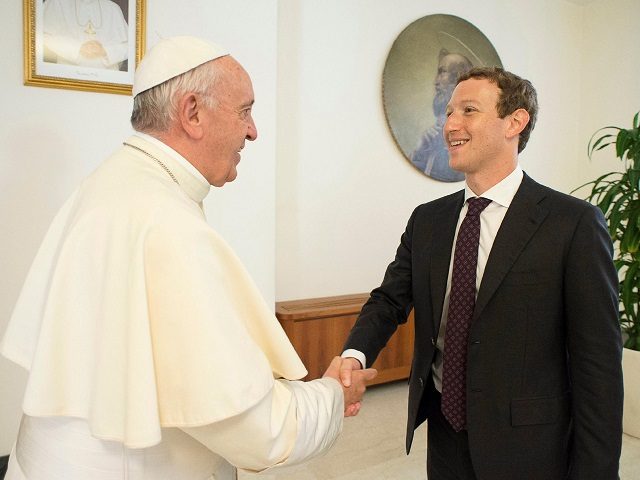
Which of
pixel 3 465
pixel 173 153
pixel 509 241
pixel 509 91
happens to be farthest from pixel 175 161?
pixel 3 465

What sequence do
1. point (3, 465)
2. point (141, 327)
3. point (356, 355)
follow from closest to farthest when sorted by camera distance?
1. point (141, 327)
2. point (356, 355)
3. point (3, 465)

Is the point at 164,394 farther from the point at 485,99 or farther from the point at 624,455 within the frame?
Answer: the point at 624,455

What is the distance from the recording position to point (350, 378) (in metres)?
1.50

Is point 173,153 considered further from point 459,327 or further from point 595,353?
point 595,353

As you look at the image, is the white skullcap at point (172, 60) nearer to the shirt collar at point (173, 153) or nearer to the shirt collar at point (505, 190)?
the shirt collar at point (173, 153)

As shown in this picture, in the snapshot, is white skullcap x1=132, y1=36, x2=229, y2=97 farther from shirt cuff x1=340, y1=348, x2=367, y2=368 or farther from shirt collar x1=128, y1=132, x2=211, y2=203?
shirt cuff x1=340, y1=348, x2=367, y2=368

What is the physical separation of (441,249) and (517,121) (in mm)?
484

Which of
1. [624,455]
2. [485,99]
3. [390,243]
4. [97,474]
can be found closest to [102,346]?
[97,474]

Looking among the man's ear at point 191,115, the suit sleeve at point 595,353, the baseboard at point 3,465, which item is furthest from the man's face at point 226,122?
the baseboard at point 3,465

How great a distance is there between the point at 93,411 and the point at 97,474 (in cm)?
18

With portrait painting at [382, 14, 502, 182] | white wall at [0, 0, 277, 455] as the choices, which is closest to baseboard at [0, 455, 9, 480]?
white wall at [0, 0, 277, 455]

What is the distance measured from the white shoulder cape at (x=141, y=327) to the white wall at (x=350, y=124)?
2813mm

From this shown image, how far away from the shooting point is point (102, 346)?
0.95m

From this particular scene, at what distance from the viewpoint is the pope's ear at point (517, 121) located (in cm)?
158
